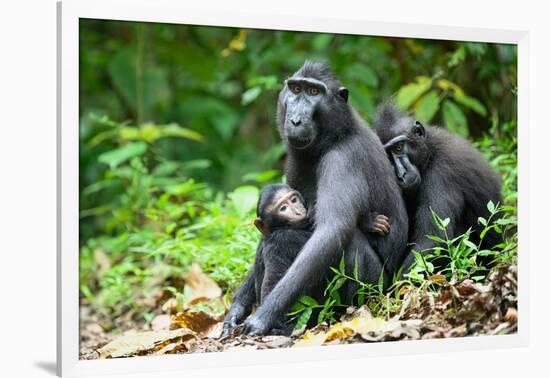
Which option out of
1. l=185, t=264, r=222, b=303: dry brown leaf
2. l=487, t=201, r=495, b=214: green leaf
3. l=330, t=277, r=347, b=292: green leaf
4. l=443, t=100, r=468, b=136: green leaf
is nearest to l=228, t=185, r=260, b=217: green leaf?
l=185, t=264, r=222, b=303: dry brown leaf

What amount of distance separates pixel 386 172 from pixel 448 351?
1.53 metres

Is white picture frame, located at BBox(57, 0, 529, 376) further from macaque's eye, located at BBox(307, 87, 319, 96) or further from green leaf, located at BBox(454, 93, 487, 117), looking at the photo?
green leaf, located at BBox(454, 93, 487, 117)

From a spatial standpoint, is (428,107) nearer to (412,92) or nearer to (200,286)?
(412,92)

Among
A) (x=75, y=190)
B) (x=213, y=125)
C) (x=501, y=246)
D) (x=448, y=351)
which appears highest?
(x=213, y=125)

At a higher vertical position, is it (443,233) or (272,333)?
(443,233)

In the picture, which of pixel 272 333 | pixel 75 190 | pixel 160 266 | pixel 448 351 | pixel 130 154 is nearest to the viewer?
pixel 75 190

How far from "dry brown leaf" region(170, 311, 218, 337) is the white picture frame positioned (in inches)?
29.1

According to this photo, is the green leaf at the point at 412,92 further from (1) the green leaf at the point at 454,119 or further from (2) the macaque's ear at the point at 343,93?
(2) the macaque's ear at the point at 343,93

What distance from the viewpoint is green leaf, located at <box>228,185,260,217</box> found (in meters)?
8.61

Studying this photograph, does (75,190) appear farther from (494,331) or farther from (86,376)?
(494,331)

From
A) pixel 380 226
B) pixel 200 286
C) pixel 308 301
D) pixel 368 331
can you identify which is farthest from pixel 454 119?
pixel 308 301

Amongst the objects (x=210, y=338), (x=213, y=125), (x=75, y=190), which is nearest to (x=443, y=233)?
(x=210, y=338)

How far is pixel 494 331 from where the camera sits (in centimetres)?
662

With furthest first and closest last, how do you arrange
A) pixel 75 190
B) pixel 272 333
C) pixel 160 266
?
pixel 160 266 < pixel 272 333 < pixel 75 190
